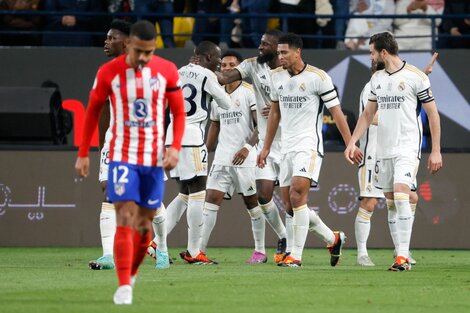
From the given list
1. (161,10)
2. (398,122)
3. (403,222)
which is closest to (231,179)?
(398,122)

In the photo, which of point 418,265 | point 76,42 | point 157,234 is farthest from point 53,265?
point 76,42

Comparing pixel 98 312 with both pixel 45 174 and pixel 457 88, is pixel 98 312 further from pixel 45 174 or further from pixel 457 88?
pixel 457 88

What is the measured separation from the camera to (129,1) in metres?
20.8

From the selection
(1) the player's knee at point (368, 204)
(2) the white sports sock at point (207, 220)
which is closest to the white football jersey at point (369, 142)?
(1) the player's knee at point (368, 204)

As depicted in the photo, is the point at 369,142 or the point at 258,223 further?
A: the point at 258,223

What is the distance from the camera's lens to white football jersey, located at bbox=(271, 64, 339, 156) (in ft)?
44.4

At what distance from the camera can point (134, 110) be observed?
9664 mm

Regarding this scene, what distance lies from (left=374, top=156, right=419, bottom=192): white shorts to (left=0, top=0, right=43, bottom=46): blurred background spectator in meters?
8.92

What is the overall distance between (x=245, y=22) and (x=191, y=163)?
6.99 meters

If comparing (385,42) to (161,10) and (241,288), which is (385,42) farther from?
(161,10)

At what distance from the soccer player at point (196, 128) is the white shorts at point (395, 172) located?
196 centimetres

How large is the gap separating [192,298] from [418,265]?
549cm

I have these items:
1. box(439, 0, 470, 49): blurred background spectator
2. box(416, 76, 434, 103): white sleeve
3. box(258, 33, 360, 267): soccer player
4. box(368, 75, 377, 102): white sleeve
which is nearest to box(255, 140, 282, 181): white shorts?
box(258, 33, 360, 267): soccer player

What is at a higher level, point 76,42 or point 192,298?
point 76,42
